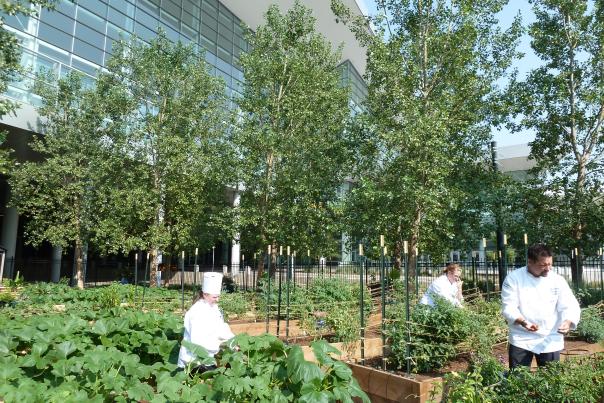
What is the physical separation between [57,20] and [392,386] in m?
24.4

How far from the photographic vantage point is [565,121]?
14.6 meters

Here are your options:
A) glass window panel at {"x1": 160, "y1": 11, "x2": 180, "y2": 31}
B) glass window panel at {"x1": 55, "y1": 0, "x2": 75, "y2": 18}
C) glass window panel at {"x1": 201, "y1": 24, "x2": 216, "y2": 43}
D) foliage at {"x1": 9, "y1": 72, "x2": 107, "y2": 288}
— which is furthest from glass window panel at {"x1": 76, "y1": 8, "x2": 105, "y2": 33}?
glass window panel at {"x1": 201, "y1": 24, "x2": 216, "y2": 43}

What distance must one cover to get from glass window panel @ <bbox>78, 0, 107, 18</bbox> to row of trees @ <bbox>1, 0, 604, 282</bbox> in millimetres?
7777

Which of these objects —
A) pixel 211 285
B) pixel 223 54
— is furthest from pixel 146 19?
pixel 211 285

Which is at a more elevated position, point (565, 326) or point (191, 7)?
point (191, 7)

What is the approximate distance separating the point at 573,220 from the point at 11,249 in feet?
84.7

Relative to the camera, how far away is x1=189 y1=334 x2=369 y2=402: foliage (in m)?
3.26

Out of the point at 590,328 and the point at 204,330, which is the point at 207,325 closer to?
the point at 204,330

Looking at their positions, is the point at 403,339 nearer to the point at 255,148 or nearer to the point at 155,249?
the point at 255,148

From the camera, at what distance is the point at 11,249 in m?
23.5

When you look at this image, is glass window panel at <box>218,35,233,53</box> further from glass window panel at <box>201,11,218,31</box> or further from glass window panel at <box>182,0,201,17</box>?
glass window panel at <box>182,0,201,17</box>

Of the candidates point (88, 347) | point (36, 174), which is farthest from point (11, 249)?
point (88, 347)

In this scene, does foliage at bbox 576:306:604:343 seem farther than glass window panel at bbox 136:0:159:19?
No

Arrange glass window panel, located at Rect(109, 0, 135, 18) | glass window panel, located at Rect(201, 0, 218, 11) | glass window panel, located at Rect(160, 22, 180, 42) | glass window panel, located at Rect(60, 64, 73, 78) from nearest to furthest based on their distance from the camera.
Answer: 1. glass window panel, located at Rect(60, 64, 73, 78)
2. glass window panel, located at Rect(109, 0, 135, 18)
3. glass window panel, located at Rect(160, 22, 180, 42)
4. glass window panel, located at Rect(201, 0, 218, 11)
